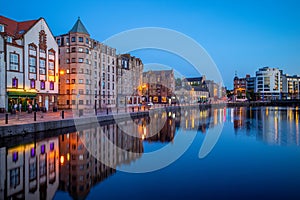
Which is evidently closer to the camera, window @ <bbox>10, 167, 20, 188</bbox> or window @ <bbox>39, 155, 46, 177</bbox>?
window @ <bbox>10, 167, 20, 188</bbox>

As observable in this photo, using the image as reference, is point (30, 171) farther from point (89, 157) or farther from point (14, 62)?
point (14, 62)

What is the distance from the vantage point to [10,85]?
34406mm

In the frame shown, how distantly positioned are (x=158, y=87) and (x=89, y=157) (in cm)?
8737

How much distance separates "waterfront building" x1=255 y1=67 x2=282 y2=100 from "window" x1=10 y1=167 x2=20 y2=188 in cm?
17537

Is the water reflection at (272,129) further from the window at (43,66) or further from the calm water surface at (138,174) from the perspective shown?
the window at (43,66)

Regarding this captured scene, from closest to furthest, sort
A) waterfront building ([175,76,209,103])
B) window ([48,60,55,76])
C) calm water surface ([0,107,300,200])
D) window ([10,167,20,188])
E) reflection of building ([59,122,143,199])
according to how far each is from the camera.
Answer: calm water surface ([0,107,300,200]) < window ([10,167,20,188]) < reflection of building ([59,122,143,199]) < window ([48,60,55,76]) < waterfront building ([175,76,209,103])

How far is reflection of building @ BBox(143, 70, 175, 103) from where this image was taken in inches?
3999

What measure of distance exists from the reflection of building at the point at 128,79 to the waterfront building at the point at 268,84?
4543 inches

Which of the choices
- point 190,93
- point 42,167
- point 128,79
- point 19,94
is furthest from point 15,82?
point 190,93

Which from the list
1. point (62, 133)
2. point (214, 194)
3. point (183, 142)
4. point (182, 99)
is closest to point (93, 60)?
point (62, 133)

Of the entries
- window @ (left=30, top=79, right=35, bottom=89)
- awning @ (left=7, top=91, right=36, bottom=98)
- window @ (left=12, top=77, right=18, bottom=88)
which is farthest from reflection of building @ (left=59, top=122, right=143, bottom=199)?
window @ (left=30, top=79, right=35, bottom=89)

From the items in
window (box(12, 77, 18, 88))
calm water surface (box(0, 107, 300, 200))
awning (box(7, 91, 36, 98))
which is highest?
window (box(12, 77, 18, 88))

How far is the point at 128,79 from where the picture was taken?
7481cm

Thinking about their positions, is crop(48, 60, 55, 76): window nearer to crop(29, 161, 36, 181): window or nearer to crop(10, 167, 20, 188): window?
crop(29, 161, 36, 181): window
